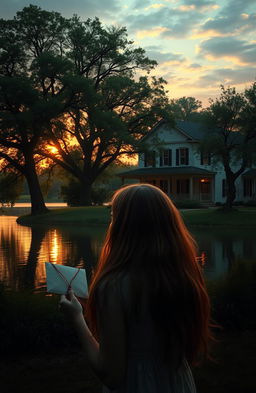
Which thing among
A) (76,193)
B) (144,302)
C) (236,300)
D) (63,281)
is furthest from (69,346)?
(76,193)

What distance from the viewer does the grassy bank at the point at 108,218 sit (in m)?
30.3

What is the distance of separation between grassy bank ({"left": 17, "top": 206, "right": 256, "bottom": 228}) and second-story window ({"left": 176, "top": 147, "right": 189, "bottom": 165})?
13272mm

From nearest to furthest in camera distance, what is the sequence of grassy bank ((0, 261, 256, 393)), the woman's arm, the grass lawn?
the woman's arm, the grass lawn, grassy bank ((0, 261, 256, 393))

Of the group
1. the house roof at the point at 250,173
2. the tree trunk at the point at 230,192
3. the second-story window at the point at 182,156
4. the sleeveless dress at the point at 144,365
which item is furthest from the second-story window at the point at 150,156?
the sleeveless dress at the point at 144,365

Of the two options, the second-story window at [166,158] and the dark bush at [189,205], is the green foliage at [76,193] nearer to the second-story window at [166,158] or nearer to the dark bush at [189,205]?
the second-story window at [166,158]

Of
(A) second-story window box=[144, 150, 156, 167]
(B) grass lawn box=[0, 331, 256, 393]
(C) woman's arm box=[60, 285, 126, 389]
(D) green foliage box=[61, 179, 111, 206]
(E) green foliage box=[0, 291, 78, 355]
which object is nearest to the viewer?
(C) woman's arm box=[60, 285, 126, 389]

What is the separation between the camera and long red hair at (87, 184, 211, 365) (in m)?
2.02

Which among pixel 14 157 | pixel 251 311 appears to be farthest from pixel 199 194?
pixel 251 311

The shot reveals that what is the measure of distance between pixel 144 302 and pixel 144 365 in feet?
0.97

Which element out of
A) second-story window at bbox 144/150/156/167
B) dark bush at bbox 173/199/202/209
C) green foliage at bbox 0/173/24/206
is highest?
second-story window at bbox 144/150/156/167

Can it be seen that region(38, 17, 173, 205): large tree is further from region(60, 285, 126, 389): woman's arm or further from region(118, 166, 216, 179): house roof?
region(60, 285, 126, 389): woman's arm

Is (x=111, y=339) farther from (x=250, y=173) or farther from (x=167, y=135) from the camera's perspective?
(x=250, y=173)

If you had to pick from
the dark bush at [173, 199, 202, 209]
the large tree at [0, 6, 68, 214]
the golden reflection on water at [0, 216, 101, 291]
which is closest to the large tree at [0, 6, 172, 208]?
the large tree at [0, 6, 68, 214]

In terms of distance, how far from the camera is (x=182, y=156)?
160 ft
